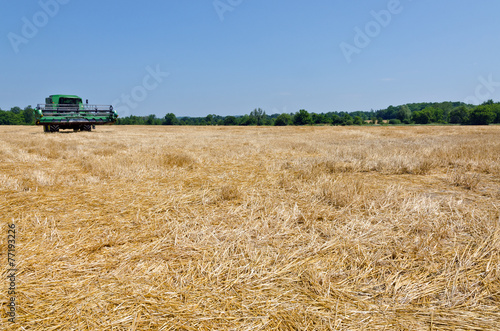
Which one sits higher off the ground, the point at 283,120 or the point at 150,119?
the point at 150,119

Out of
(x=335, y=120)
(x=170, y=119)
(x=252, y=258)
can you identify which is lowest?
(x=252, y=258)

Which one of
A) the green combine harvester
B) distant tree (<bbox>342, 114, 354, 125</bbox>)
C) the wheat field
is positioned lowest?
the wheat field

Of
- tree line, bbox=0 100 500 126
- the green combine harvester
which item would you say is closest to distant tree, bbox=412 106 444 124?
tree line, bbox=0 100 500 126

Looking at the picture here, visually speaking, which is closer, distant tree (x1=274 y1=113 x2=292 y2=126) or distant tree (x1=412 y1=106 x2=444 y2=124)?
distant tree (x1=274 y1=113 x2=292 y2=126)

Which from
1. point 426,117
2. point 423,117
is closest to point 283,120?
point 423,117

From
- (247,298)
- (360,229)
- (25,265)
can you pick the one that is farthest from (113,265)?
(360,229)

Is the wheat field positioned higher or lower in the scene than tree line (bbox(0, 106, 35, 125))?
lower

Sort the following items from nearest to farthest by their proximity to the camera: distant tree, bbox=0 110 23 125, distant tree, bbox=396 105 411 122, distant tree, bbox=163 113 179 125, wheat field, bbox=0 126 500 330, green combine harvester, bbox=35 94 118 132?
wheat field, bbox=0 126 500 330 < green combine harvester, bbox=35 94 118 132 < distant tree, bbox=0 110 23 125 < distant tree, bbox=163 113 179 125 < distant tree, bbox=396 105 411 122

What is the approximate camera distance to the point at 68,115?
25.1 m

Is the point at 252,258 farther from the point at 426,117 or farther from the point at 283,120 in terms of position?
the point at 426,117

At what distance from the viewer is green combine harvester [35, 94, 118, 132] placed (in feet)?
78.3

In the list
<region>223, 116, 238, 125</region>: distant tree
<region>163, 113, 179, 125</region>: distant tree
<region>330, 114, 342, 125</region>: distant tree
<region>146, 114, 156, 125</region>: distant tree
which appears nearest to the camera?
<region>146, 114, 156, 125</region>: distant tree

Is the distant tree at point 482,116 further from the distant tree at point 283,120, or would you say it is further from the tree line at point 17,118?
the tree line at point 17,118

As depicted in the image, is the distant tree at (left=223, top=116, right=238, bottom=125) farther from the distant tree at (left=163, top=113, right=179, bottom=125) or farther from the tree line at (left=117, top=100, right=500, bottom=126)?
the distant tree at (left=163, top=113, right=179, bottom=125)
